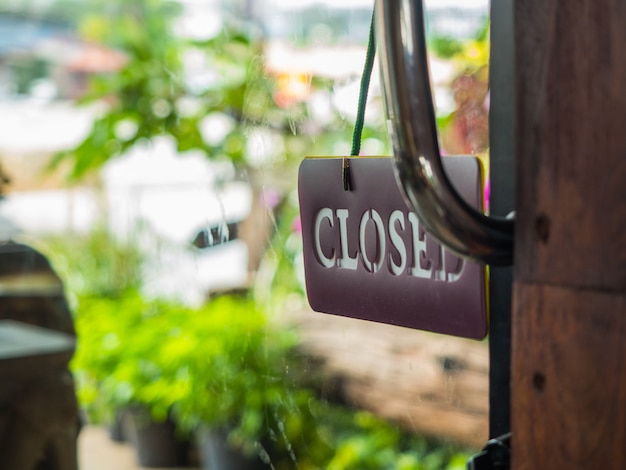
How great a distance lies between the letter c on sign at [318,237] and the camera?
491mm

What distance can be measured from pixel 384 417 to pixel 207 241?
0.64 metres

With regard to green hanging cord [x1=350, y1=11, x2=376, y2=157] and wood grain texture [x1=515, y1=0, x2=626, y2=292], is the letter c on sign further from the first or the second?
wood grain texture [x1=515, y1=0, x2=626, y2=292]

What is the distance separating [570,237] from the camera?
0.31m

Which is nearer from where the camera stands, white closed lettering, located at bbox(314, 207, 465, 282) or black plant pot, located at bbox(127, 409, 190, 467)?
white closed lettering, located at bbox(314, 207, 465, 282)

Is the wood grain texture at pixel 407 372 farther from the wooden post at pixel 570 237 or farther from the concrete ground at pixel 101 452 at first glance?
the concrete ground at pixel 101 452

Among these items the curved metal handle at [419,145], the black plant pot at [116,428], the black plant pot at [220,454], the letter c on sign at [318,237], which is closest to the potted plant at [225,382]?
the black plant pot at [220,454]

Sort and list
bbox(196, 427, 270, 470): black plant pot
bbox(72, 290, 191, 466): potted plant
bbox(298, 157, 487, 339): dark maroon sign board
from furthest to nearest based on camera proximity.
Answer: bbox(72, 290, 191, 466): potted plant → bbox(196, 427, 270, 470): black plant pot → bbox(298, 157, 487, 339): dark maroon sign board

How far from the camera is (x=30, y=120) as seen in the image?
4.92 ft

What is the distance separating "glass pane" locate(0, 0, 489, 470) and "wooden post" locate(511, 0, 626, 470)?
0.30 metres

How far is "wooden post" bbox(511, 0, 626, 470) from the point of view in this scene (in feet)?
0.97

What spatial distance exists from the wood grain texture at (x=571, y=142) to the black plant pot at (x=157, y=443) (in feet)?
5.42

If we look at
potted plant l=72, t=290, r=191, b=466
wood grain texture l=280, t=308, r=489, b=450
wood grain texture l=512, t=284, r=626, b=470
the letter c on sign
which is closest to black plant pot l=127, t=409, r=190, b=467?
potted plant l=72, t=290, r=191, b=466

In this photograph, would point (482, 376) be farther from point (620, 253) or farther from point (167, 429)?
point (167, 429)

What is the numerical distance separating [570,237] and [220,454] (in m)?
1.68
